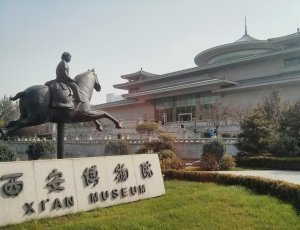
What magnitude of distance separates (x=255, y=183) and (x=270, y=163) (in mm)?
7618

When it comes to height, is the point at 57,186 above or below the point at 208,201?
above

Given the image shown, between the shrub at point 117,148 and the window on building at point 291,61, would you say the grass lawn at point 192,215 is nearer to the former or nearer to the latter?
the shrub at point 117,148

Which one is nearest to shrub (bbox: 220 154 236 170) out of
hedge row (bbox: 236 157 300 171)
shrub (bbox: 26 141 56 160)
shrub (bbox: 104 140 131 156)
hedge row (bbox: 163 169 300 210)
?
hedge row (bbox: 236 157 300 171)

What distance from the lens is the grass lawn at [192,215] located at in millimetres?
5918

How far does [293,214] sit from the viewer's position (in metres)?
7.15

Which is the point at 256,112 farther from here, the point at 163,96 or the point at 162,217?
the point at 163,96

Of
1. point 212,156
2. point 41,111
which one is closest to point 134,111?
point 212,156

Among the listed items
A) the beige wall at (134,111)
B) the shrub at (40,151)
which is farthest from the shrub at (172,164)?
the beige wall at (134,111)

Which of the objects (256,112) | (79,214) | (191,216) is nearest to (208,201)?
(191,216)

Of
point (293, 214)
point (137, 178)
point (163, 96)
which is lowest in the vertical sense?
point (293, 214)

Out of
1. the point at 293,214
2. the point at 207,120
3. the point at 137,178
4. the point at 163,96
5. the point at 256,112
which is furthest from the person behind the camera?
the point at 163,96

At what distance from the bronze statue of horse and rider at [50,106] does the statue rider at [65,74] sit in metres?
0.05

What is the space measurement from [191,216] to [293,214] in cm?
218

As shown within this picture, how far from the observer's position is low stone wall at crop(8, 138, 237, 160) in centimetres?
2077
